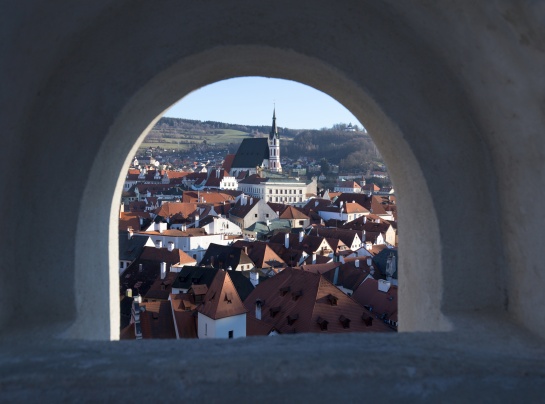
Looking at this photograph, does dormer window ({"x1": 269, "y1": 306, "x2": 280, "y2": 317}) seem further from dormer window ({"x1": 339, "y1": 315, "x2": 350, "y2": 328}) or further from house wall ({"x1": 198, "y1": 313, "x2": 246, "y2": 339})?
dormer window ({"x1": 339, "y1": 315, "x2": 350, "y2": 328})

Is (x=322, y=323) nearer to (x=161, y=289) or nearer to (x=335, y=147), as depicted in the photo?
(x=161, y=289)

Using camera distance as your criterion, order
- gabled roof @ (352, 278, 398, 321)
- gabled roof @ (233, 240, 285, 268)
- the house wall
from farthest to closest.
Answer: gabled roof @ (233, 240, 285, 268) < gabled roof @ (352, 278, 398, 321) < the house wall

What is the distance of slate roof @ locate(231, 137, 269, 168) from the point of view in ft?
348

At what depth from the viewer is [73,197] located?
9.00 feet

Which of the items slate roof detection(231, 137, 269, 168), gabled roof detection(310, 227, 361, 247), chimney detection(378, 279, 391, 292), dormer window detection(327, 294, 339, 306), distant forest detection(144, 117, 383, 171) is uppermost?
distant forest detection(144, 117, 383, 171)

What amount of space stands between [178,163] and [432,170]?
15436cm

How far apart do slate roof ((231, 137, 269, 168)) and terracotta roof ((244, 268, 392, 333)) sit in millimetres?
82070

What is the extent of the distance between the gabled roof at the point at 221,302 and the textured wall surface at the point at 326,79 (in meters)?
18.4

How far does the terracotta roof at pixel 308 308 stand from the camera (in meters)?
20.6

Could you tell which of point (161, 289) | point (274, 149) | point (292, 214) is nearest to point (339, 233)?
point (292, 214)

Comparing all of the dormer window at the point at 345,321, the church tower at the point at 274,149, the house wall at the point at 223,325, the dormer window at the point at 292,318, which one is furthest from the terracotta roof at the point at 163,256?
the church tower at the point at 274,149

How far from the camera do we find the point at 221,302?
69.8 feet

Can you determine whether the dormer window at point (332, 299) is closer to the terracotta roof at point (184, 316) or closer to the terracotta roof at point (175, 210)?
the terracotta roof at point (184, 316)

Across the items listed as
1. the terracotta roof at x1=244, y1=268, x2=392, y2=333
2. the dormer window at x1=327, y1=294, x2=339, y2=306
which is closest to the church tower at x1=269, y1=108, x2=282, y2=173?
the terracotta roof at x1=244, y1=268, x2=392, y2=333
